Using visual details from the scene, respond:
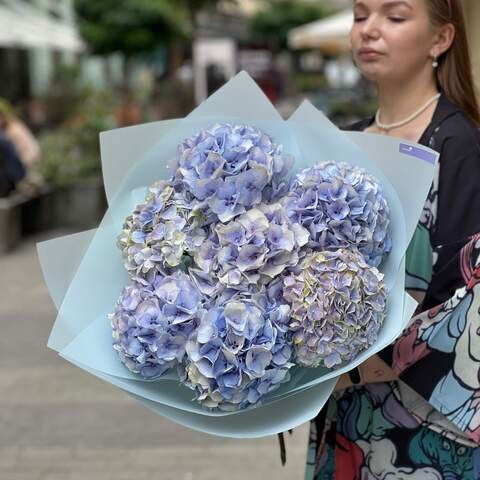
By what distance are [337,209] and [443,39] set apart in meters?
0.65

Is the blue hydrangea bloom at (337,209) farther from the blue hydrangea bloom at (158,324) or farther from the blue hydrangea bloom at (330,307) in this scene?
the blue hydrangea bloom at (158,324)

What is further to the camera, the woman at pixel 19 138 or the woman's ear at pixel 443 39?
the woman at pixel 19 138

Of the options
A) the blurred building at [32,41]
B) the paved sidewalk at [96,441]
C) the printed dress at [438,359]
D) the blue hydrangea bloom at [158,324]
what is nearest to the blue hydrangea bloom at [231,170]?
the blue hydrangea bloom at [158,324]

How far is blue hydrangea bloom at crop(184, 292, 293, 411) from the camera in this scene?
1.43m

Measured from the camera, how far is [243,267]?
148 centimetres

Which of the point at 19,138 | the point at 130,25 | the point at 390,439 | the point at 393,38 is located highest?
the point at 393,38

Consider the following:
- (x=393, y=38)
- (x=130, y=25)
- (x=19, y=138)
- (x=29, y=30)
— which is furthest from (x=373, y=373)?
(x=29, y=30)

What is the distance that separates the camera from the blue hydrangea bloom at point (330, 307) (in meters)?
1.48

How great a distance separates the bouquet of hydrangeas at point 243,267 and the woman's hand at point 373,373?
0.23 meters

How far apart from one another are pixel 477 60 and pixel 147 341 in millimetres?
1988

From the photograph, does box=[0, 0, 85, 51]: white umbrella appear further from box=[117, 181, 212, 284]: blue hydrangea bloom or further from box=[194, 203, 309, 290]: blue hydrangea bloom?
box=[194, 203, 309, 290]: blue hydrangea bloom

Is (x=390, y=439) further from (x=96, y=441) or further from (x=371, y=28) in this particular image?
(x=96, y=441)

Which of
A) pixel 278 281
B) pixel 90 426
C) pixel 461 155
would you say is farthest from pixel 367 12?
pixel 90 426

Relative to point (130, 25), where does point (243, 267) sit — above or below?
above
